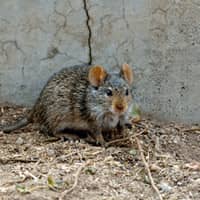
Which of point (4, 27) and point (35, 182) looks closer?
point (35, 182)

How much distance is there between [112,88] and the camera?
219 inches

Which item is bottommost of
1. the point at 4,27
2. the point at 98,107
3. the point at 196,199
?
the point at 196,199

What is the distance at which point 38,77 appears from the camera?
618 centimetres

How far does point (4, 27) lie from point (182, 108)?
1.61 metres

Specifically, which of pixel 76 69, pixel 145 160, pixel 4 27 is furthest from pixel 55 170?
pixel 4 27

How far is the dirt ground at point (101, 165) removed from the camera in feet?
15.6

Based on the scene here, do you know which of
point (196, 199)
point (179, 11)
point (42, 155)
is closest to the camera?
point (196, 199)

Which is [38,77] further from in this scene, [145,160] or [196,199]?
[196,199]

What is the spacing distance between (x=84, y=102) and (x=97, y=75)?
0.26 m

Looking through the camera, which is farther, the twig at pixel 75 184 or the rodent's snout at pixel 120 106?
the rodent's snout at pixel 120 106

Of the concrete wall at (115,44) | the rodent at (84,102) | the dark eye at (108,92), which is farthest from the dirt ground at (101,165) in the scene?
the dark eye at (108,92)

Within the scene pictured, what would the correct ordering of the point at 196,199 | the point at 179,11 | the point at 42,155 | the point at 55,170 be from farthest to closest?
the point at 179,11 → the point at 42,155 → the point at 55,170 → the point at 196,199

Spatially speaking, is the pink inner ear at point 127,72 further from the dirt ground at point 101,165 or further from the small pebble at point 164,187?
the small pebble at point 164,187

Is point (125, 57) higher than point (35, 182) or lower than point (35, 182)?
higher
